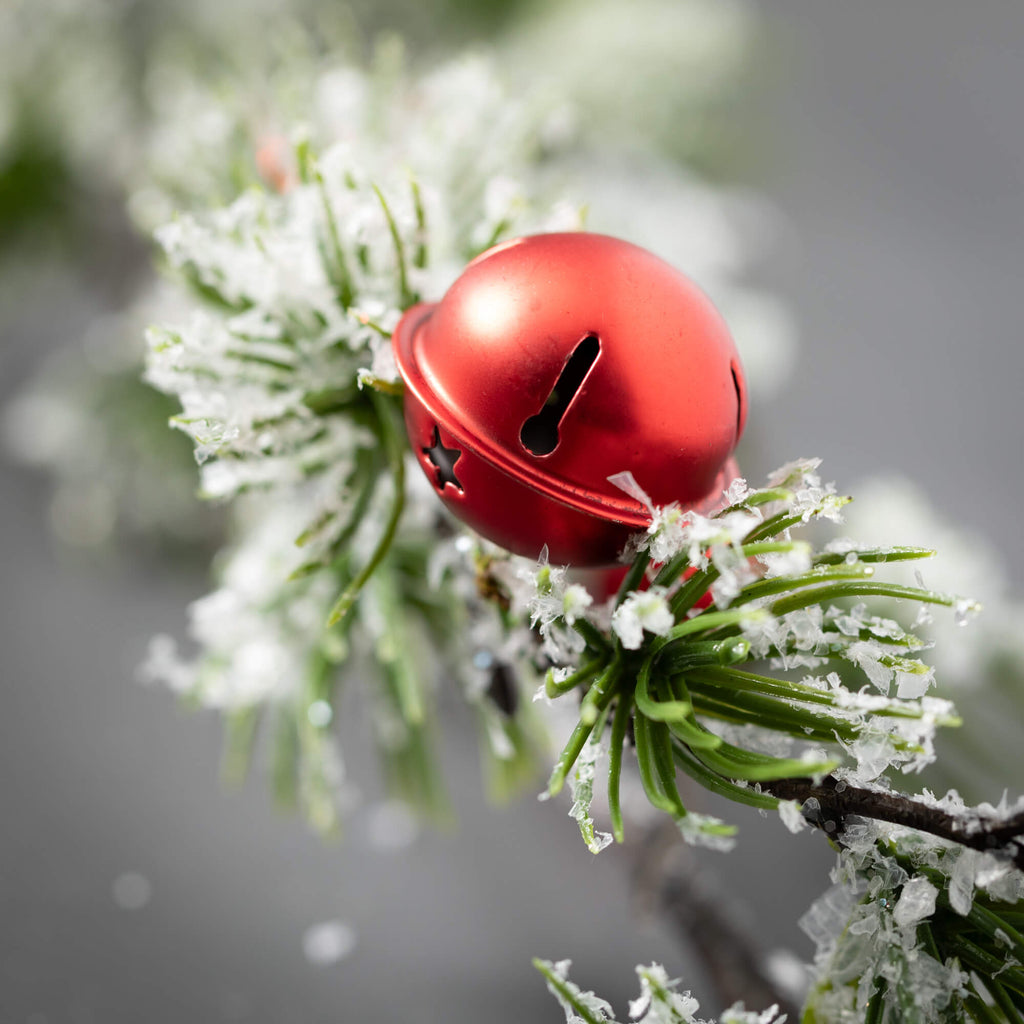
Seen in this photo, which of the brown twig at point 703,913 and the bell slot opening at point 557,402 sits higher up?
the bell slot opening at point 557,402

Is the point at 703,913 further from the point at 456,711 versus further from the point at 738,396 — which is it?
the point at 738,396

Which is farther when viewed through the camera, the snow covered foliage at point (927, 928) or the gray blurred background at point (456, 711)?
the gray blurred background at point (456, 711)

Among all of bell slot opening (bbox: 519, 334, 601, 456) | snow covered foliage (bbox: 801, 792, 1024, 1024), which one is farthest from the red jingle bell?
snow covered foliage (bbox: 801, 792, 1024, 1024)

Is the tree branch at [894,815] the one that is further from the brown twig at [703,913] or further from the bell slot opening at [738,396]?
the brown twig at [703,913]

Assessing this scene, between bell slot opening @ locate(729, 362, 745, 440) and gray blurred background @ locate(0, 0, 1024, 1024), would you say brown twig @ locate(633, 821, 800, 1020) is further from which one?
bell slot opening @ locate(729, 362, 745, 440)

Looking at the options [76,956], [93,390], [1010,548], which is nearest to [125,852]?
[76,956]

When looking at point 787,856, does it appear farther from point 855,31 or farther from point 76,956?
point 855,31

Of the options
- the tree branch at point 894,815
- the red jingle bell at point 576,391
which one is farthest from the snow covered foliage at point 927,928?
the red jingle bell at point 576,391

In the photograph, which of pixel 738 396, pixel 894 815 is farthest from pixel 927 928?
pixel 738 396
